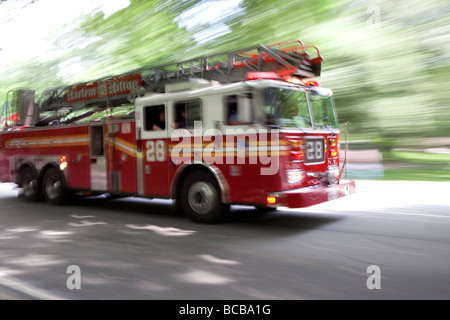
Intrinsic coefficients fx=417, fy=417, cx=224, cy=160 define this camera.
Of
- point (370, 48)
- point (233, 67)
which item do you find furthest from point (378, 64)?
point (233, 67)

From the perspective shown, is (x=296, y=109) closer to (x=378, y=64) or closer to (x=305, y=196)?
(x=305, y=196)

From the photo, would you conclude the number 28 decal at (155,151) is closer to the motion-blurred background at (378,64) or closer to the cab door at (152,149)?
the cab door at (152,149)

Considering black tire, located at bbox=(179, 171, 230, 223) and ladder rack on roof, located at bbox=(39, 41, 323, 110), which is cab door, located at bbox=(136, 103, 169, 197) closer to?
black tire, located at bbox=(179, 171, 230, 223)

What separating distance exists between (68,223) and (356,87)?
10.4 m

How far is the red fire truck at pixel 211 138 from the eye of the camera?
6.56 metres

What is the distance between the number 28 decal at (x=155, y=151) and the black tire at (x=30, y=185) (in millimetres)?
4301

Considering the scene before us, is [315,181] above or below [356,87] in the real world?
below

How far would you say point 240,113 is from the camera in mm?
6691

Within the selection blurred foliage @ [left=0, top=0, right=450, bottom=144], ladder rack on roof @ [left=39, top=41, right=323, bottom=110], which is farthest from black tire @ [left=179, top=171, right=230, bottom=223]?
blurred foliage @ [left=0, top=0, right=450, bottom=144]

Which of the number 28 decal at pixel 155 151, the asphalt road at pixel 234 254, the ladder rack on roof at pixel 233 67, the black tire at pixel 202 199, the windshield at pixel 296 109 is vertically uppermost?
the ladder rack on roof at pixel 233 67

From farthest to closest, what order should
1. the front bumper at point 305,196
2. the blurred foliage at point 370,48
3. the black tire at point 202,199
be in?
1. the blurred foliage at point 370,48
2. the black tire at point 202,199
3. the front bumper at point 305,196

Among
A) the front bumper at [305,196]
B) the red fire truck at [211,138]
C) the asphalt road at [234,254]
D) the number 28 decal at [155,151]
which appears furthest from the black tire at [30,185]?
the front bumper at [305,196]
